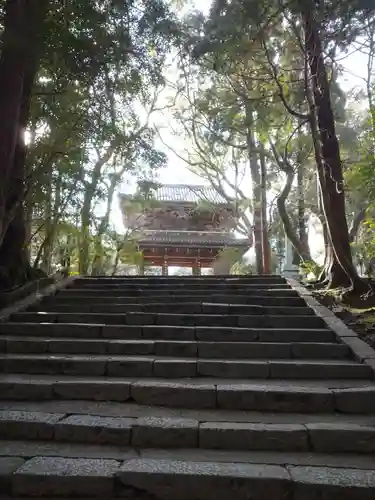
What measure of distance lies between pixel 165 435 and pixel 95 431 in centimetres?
50

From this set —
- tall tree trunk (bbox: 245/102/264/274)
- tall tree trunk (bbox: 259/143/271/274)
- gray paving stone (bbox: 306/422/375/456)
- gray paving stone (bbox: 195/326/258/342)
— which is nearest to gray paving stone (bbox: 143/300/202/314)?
gray paving stone (bbox: 195/326/258/342)

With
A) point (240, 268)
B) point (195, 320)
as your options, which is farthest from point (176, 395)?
point (240, 268)

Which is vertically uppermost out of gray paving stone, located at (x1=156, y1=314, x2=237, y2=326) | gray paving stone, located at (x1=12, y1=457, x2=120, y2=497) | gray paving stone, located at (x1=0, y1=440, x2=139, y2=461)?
gray paving stone, located at (x1=156, y1=314, x2=237, y2=326)

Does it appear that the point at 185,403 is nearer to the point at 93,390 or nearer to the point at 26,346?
the point at 93,390

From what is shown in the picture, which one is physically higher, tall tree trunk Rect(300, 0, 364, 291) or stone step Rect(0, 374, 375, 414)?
tall tree trunk Rect(300, 0, 364, 291)

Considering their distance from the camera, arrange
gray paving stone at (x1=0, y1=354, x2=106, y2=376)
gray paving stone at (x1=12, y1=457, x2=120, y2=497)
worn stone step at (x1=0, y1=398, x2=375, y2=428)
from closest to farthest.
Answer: gray paving stone at (x1=12, y1=457, x2=120, y2=497) < worn stone step at (x1=0, y1=398, x2=375, y2=428) < gray paving stone at (x1=0, y1=354, x2=106, y2=376)

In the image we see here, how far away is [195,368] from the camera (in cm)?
403

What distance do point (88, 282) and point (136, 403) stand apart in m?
4.57

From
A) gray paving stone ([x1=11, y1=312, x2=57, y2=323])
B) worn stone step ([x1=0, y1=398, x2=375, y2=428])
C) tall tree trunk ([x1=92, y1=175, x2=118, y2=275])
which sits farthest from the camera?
tall tree trunk ([x1=92, y1=175, x2=118, y2=275])

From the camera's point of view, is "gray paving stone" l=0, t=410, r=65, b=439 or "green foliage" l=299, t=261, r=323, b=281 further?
"green foliage" l=299, t=261, r=323, b=281

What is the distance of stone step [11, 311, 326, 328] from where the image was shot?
532 centimetres

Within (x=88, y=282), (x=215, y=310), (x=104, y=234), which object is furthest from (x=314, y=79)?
(x=104, y=234)

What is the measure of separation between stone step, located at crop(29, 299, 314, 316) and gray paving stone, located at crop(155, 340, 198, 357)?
1318mm

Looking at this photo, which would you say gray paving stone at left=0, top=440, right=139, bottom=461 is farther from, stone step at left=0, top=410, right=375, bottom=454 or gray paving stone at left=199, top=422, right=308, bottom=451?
gray paving stone at left=199, top=422, right=308, bottom=451
